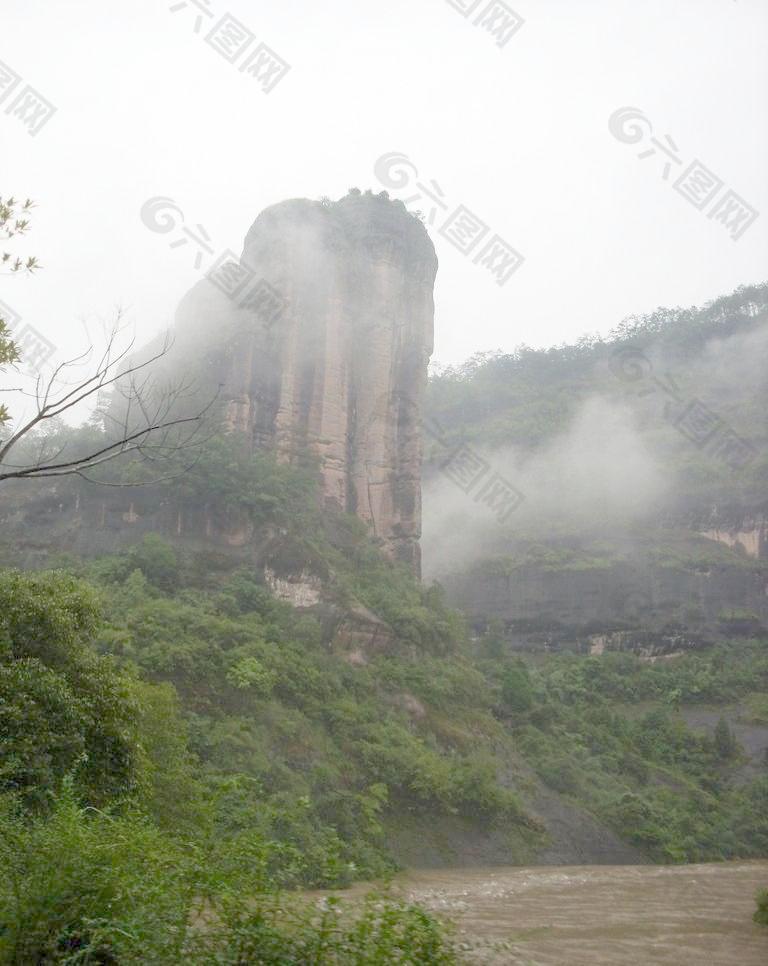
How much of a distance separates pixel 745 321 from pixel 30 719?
91.0 m

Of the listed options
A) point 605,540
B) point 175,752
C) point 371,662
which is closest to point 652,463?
point 605,540

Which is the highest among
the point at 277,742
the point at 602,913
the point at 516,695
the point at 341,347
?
the point at 341,347

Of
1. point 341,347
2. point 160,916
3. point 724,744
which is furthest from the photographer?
point 341,347

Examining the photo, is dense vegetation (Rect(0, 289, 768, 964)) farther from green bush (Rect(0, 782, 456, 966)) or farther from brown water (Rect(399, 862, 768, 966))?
brown water (Rect(399, 862, 768, 966))

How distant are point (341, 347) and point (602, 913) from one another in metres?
29.8

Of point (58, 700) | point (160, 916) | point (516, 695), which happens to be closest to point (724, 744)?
point (516, 695)

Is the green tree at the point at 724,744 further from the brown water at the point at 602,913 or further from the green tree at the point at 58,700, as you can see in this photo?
the green tree at the point at 58,700

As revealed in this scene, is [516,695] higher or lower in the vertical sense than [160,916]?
lower

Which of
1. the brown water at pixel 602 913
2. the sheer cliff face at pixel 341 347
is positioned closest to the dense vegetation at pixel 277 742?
the brown water at pixel 602 913

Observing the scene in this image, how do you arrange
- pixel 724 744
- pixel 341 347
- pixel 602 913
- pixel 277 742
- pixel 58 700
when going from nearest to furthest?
pixel 58 700, pixel 602 913, pixel 277 742, pixel 724 744, pixel 341 347

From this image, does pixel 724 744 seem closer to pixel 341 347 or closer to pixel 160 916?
pixel 341 347

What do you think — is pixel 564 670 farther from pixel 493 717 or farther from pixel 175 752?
pixel 175 752

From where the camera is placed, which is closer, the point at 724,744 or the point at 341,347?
the point at 724,744

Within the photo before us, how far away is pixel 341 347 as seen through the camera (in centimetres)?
4131
